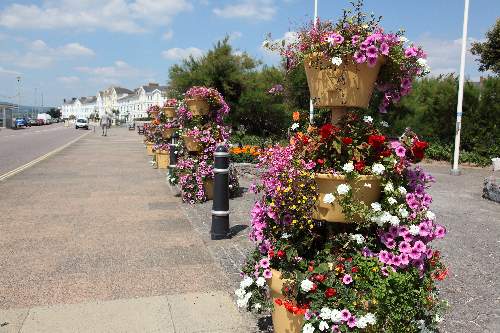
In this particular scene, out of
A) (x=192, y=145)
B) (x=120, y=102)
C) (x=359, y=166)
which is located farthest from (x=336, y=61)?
(x=120, y=102)

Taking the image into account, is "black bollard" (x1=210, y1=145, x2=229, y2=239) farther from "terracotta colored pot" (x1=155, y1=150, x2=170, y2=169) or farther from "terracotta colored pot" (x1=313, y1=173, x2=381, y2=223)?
"terracotta colored pot" (x1=155, y1=150, x2=170, y2=169)

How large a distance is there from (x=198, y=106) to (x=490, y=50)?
16.0 metres

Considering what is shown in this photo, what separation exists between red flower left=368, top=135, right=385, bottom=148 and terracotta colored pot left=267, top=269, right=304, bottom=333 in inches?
40.6

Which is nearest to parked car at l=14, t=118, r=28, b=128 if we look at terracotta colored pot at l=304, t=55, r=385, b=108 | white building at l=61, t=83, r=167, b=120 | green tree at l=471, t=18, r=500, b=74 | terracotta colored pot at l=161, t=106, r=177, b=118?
white building at l=61, t=83, r=167, b=120

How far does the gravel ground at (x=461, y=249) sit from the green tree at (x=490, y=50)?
12.2 metres

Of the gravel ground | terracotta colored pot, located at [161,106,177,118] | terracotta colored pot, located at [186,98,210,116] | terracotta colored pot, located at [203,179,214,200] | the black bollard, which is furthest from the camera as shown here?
terracotta colored pot, located at [161,106,177,118]

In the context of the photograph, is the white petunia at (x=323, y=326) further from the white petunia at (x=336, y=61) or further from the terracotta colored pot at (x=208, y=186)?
the terracotta colored pot at (x=208, y=186)

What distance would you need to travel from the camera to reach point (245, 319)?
3.60 m

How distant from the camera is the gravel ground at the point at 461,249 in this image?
12.1 ft

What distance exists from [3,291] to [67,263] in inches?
32.5

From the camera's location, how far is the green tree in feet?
64.2

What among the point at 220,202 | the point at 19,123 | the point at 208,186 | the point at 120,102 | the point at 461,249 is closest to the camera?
the point at 461,249

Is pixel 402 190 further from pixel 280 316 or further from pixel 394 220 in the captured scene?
pixel 280 316

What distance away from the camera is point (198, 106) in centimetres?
921
